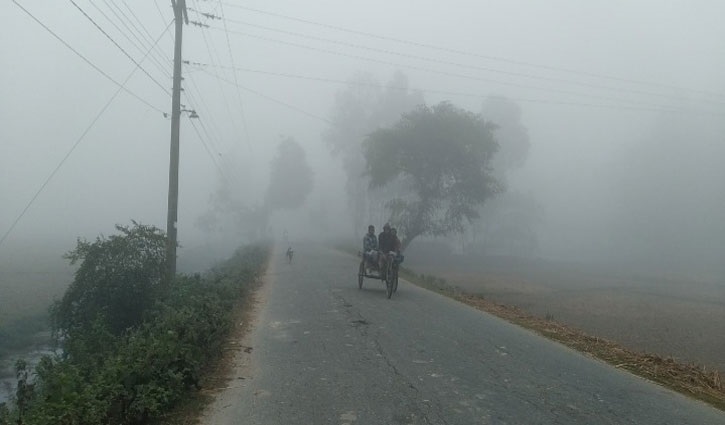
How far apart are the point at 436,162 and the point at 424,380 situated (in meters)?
32.4

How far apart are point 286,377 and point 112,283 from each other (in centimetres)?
683

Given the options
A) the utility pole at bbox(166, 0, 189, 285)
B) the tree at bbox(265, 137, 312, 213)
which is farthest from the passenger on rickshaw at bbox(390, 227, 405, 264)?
the tree at bbox(265, 137, 312, 213)

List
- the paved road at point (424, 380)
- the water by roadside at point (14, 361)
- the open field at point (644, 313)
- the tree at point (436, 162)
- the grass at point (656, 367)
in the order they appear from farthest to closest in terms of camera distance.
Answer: the tree at point (436, 162) < the open field at point (644, 313) < the water by roadside at point (14, 361) < the grass at point (656, 367) < the paved road at point (424, 380)

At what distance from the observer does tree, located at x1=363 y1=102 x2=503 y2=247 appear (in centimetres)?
3781

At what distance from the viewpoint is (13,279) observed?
84.0ft

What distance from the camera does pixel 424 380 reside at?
670cm

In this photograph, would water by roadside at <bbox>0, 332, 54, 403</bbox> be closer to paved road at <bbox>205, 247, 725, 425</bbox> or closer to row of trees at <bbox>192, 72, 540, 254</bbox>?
paved road at <bbox>205, 247, 725, 425</bbox>

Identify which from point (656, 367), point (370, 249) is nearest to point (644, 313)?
point (370, 249)

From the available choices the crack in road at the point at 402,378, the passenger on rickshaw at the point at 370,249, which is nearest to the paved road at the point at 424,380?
the crack in road at the point at 402,378

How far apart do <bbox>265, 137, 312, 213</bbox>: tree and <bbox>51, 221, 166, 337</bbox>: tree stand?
6311 cm

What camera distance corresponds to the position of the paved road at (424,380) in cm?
559

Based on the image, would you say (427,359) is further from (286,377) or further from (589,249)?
(589,249)

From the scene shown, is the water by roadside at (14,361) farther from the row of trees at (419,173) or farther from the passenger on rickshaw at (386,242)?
the row of trees at (419,173)

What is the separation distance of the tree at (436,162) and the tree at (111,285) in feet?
86.8
